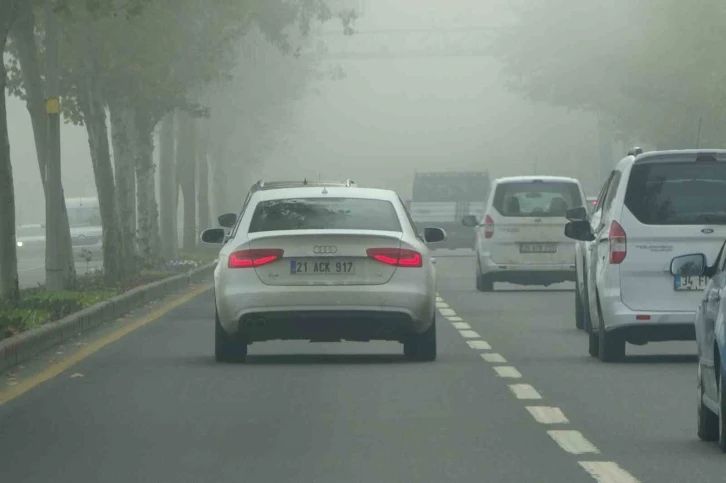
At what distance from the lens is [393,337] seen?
16.8m

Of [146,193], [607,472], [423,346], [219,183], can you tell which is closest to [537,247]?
[146,193]

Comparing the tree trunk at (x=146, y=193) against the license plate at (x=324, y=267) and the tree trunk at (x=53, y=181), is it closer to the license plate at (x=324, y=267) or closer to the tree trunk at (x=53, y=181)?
the tree trunk at (x=53, y=181)

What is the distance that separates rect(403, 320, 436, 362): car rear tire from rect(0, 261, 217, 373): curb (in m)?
3.20

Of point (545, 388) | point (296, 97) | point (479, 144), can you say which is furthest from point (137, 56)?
point (479, 144)

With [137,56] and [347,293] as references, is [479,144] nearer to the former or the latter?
[137,56]

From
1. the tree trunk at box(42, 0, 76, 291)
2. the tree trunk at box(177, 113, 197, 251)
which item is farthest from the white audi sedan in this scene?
the tree trunk at box(177, 113, 197, 251)

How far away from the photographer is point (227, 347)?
55.9 feet

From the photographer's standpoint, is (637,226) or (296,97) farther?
(296,97)

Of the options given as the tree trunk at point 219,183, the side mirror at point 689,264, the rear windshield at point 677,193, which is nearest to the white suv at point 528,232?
the rear windshield at point 677,193

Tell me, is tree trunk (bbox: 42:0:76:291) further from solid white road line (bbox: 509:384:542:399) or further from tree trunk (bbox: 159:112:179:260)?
tree trunk (bbox: 159:112:179:260)

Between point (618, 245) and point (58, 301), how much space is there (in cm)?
885

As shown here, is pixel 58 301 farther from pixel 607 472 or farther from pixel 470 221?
pixel 607 472

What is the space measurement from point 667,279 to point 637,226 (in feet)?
1.55

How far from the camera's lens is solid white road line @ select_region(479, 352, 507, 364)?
17.2 metres
